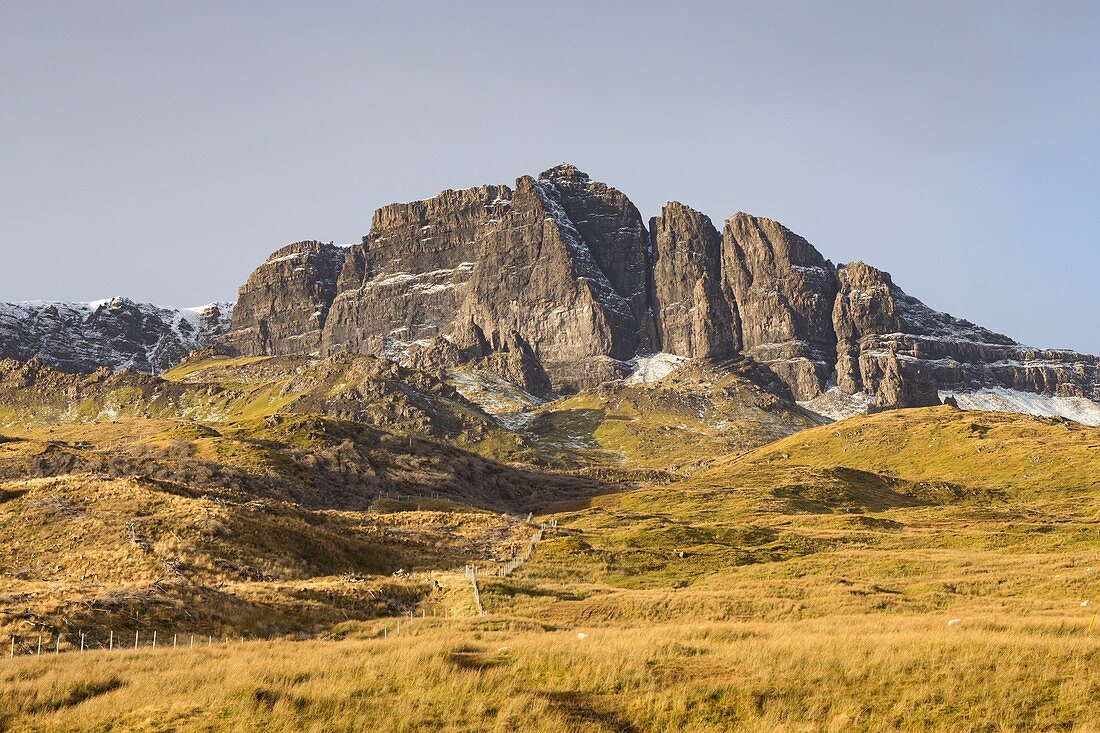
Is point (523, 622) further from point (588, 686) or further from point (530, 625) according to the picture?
point (588, 686)

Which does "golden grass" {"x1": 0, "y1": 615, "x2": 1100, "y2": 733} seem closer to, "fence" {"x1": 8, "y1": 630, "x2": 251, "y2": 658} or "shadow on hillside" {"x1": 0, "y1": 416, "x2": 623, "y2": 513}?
"fence" {"x1": 8, "y1": 630, "x2": 251, "y2": 658}

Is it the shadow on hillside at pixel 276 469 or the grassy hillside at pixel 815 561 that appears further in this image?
the shadow on hillside at pixel 276 469

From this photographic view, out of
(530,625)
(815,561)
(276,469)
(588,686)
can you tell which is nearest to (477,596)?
(530,625)

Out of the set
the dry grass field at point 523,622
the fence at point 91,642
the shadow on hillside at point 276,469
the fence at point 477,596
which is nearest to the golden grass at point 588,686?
the dry grass field at point 523,622

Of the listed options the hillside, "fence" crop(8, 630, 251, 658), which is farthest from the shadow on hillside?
"fence" crop(8, 630, 251, 658)

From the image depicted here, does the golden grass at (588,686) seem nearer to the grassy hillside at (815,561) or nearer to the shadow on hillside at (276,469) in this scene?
the grassy hillside at (815,561)

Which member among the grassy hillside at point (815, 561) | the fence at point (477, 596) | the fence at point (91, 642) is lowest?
the grassy hillside at point (815, 561)

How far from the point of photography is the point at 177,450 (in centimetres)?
17212

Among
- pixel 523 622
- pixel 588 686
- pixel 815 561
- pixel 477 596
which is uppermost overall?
pixel 588 686

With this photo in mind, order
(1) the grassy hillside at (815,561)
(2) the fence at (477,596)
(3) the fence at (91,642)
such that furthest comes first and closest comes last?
(1) the grassy hillside at (815,561) → (2) the fence at (477,596) → (3) the fence at (91,642)

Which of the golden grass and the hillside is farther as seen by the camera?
the hillside

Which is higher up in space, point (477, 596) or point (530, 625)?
point (530, 625)

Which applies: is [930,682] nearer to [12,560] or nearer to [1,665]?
[1,665]

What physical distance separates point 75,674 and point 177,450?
161001 mm
